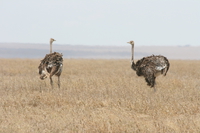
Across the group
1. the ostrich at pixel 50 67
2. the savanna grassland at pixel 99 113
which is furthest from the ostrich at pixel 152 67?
the ostrich at pixel 50 67

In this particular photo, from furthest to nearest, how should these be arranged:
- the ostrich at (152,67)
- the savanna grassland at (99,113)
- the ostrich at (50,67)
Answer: the ostrich at (50,67)
the ostrich at (152,67)
the savanna grassland at (99,113)

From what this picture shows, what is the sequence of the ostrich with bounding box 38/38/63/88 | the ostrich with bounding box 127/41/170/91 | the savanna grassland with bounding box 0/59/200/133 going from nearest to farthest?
the savanna grassland with bounding box 0/59/200/133, the ostrich with bounding box 127/41/170/91, the ostrich with bounding box 38/38/63/88

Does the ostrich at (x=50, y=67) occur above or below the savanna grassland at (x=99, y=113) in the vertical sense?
above

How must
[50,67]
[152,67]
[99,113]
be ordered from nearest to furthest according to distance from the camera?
[99,113] → [152,67] → [50,67]

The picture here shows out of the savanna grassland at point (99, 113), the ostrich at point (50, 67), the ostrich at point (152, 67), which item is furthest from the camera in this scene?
the ostrich at point (50, 67)

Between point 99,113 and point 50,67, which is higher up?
point 50,67

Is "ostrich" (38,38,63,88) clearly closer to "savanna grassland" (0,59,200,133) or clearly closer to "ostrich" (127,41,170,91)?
"savanna grassland" (0,59,200,133)

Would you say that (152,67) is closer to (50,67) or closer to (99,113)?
(50,67)

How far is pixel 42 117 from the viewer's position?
299 inches

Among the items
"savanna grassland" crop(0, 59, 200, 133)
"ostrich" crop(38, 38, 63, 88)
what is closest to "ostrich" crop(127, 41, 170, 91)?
"savanna grassland" crop(0, 59, 200, 133)

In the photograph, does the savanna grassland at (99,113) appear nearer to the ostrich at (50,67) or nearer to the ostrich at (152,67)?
the ostrich at (152,67)

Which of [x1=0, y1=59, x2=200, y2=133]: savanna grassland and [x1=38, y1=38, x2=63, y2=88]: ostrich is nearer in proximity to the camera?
[x1=0, y1=59, x2=200, y2=133]: savanna grassland

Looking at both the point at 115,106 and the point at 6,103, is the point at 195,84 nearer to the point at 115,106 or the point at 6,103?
the point at 115,106

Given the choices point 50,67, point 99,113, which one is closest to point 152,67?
point 50,67
